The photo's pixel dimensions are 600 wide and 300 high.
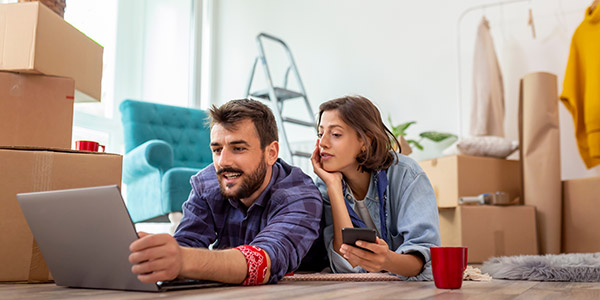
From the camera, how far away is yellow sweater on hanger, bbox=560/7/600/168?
275cm

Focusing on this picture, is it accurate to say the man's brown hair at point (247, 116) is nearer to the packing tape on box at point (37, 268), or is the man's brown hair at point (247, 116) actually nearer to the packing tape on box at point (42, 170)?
the packing tape on box at point (42, 170)

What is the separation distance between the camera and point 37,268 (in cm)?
134

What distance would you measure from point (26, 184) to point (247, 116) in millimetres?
589

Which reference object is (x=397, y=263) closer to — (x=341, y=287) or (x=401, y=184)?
(x=341, y=287)

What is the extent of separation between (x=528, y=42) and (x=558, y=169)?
41.1 inches

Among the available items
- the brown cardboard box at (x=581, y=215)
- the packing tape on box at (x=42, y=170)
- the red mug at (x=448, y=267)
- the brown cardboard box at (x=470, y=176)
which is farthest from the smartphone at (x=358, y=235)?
the brown cardboard box at (x=581, y=215)

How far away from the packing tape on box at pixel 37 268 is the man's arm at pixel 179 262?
1.67 ft

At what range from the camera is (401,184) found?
1.55m

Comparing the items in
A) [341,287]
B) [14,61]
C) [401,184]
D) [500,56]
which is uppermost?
[500,56]

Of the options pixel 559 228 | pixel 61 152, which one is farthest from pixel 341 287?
pixel 559 228

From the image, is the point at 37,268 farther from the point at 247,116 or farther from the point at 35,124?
the point at 247,116

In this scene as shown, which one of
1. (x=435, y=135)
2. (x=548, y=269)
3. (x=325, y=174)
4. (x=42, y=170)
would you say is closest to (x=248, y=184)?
(x=325, y=174)

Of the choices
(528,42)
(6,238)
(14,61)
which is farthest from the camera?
(528,42)

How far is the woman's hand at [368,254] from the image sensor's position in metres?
1.22
